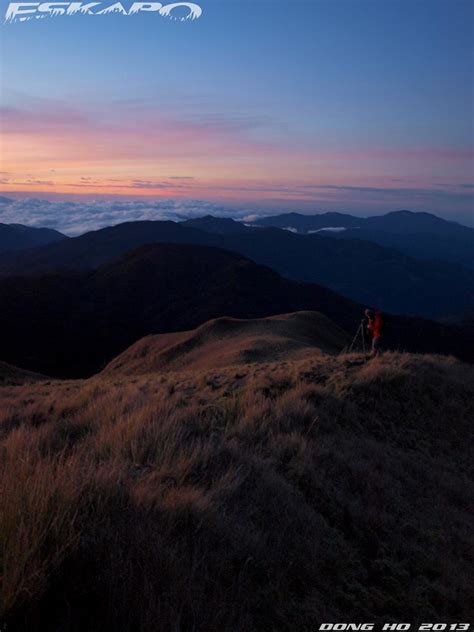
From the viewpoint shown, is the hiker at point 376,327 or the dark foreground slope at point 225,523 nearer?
the dark foreground slope at point 225,523

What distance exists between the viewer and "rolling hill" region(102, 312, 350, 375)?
2826cm

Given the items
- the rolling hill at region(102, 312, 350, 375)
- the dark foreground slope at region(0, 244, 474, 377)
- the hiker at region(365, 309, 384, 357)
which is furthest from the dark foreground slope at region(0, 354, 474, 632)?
the dark foreground slope at region(0, 244, 474, 377)

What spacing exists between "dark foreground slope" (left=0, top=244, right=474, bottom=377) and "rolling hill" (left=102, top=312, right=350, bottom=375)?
3528 cm

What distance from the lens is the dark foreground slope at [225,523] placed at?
2.77m

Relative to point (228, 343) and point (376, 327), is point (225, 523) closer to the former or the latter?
point (376, 327)

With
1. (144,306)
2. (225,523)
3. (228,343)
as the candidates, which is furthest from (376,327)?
(144,306)

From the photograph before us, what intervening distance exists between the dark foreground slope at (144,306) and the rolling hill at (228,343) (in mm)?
35283

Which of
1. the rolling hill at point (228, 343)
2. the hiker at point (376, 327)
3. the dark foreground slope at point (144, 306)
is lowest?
the dark foreground slope at point (144, 306)

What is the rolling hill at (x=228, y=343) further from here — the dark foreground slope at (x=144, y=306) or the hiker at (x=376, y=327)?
the dark foreground slope at (x=144, y=306)

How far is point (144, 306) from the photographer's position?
136625 mm

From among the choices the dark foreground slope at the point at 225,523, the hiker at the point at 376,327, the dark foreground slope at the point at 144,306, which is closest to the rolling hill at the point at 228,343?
the hiker at the point at 376,327

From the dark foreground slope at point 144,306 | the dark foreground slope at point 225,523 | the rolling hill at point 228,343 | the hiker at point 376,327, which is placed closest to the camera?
the dark foreground slope at point 225,523

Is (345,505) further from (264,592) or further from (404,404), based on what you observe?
(404,404)

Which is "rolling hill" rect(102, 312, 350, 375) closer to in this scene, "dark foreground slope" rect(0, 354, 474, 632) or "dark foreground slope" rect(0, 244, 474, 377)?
"dark foreground slope" rect(0, 354, 474, 632)
